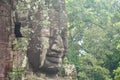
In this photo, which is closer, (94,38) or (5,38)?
(5,38)

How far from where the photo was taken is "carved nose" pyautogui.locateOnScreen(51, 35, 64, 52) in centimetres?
1123

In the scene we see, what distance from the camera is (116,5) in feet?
86.2

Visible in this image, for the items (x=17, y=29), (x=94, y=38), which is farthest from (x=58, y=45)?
(x=94, y=38)

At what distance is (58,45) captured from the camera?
37.3 ft

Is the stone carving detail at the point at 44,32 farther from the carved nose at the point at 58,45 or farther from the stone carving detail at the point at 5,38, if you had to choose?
the stone carving detail at the point at 5,38

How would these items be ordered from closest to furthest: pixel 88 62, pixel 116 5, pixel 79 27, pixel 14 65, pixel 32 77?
1. pixel 14 65
2. pixel 32 77
3. pixel 88 62
4. pixel 79 27
5. pixel 116 5

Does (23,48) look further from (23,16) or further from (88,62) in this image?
(88,62)

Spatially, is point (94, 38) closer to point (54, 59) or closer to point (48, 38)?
point (54, 59)

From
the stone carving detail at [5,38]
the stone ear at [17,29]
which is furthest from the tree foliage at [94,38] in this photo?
the stone carving detail at [5,38]

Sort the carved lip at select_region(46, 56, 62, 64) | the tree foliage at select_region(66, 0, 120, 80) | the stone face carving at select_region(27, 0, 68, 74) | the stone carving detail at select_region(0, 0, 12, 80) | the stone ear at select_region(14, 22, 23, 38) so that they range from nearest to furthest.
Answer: the stone carving detail at select_region(0, 0, 12, 80) < the stone ear at select_region(14, 22, 23, 38) < the stone face carving at select_region(27, 0, 68, 74) < the carved lip at select_region(46, 56, 62, 64) < the tree foliage at select_region(66, 0, 120, 80)

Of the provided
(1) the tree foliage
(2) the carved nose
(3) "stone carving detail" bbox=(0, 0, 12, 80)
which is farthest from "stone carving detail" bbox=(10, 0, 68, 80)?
(1) the tree foliage

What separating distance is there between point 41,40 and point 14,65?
138 centimetres

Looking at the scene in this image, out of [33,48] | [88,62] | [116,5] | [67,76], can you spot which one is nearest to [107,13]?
[116,5]

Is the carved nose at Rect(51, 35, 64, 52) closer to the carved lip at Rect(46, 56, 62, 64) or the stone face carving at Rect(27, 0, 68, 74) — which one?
the stone face carving at Rect(27, 0, 68, 74)
